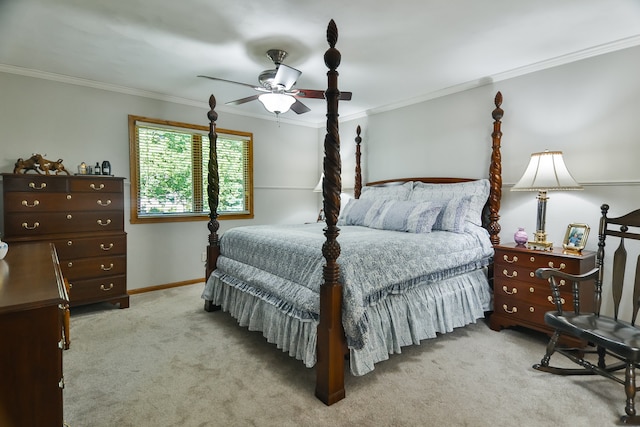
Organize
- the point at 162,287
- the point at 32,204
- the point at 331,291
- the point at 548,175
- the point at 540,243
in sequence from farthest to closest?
1. the point at 162,287
2. the point at 32,204
3. the point at 540,243
4. the point at 548,175
5. the point at 331,291

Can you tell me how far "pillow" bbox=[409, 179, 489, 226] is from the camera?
10.7 ft

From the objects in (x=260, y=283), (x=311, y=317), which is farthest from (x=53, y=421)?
(x=260, y=283)

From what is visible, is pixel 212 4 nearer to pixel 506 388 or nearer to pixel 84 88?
pixel 84 88

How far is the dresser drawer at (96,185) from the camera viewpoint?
10.6ft

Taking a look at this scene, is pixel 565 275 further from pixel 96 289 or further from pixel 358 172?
pixel 96 289

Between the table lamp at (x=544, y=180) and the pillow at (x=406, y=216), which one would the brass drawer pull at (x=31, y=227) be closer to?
the pillow at (x=406, y=216)

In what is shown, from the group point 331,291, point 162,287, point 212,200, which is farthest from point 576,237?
point 162,287

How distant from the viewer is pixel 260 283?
258 centimetres

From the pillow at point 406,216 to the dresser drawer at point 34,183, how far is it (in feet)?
10.2

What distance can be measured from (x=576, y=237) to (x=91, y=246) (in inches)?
178

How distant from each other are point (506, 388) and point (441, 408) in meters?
0.51

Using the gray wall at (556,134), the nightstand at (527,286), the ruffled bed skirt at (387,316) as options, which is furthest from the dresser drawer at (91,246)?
the nightstand at (527,286)

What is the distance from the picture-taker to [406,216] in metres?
3.19

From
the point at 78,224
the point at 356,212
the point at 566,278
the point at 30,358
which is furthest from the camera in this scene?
the point at 356,212
